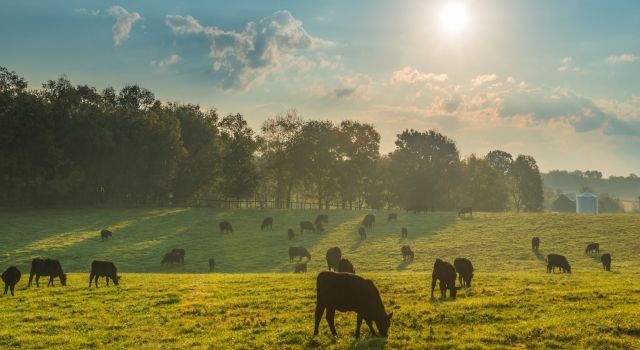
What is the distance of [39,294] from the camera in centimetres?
→ 2416

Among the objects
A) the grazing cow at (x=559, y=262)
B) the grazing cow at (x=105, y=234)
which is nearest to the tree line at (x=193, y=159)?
the grazing cow at (x=105, y=234)

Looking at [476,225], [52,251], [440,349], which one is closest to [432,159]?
[476,225]

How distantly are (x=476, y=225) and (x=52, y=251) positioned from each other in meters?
48.1

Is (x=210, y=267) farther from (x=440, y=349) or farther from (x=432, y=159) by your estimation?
(x=432, y=159)

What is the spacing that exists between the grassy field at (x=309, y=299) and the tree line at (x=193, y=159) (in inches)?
989

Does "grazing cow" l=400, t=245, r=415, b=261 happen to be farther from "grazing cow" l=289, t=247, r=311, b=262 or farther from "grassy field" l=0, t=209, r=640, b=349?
"grazing cow" l=289, t=247, r=311, b=262

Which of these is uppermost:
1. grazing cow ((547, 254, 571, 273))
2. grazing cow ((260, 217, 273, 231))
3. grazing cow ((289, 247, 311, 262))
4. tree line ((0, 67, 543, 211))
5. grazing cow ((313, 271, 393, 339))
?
tree line ((0, 67, 543, 211))

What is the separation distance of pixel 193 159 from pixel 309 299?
77.5m

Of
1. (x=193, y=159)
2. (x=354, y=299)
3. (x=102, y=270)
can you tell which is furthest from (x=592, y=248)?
(x=193, y=159)

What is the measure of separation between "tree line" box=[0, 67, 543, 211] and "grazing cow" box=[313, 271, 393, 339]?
212ft

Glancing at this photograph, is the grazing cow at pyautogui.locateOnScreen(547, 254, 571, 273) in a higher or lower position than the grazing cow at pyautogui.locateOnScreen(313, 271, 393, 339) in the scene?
lower

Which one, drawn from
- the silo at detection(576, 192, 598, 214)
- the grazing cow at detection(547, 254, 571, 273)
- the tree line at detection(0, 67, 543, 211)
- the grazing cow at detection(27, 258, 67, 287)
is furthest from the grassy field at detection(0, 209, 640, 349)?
the silo at detection(576, 192, 598, 214)

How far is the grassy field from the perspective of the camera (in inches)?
557

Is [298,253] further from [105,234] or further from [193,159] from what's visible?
[193,159]
